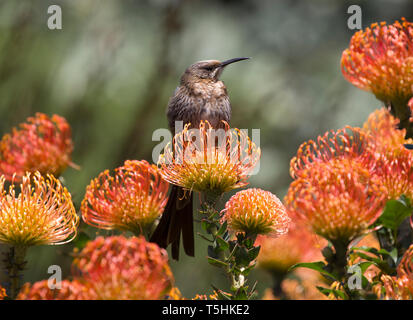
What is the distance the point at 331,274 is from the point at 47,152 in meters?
1.22

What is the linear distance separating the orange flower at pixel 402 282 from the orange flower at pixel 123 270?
543 mm

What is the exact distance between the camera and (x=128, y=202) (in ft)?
5.33

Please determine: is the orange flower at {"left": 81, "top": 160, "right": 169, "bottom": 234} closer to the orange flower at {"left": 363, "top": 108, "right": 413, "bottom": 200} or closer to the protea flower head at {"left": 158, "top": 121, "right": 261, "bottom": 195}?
the protea flower head at {"left": 158, "top": 121, "right": 261, "bottom": 195}

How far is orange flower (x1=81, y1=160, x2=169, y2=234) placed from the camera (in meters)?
1.61

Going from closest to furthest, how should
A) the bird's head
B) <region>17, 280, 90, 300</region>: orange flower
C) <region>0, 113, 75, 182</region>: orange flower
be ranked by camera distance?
1. <region>17, 280, 90, 300</region>: orange flower
2. <region>0, 113, 75, 182</region>: orange flower
3. the bird's head

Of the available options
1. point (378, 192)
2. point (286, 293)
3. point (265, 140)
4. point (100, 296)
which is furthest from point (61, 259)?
point (378, 192)

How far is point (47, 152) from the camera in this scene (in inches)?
78.8

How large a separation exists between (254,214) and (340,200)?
323 millimetres

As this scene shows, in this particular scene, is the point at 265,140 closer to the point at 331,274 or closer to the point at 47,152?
the point at 47,152

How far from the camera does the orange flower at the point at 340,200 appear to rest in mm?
1253

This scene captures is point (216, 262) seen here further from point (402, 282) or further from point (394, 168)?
point (394, 168)

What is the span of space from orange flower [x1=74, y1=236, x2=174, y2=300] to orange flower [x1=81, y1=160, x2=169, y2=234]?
0.48m

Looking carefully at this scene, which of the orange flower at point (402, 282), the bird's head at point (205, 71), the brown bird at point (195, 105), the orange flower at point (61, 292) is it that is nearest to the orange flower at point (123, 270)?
the orange flower at point (61, 292)

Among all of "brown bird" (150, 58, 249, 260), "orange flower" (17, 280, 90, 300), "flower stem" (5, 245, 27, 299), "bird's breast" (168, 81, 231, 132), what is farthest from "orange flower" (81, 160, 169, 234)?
"bird's breast" (168, 81, 231, 132)
